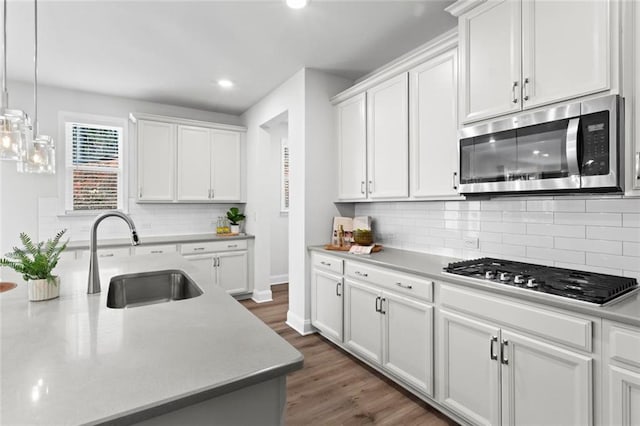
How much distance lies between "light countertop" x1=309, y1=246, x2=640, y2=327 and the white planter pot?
1.97 m

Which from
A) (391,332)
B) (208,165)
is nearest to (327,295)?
(391,332)

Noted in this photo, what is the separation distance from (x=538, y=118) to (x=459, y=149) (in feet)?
1.63

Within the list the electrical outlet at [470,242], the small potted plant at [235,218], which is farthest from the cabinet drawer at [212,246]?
the electrical outlet at [470,242]

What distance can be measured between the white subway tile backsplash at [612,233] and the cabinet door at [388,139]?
1229 millimetres

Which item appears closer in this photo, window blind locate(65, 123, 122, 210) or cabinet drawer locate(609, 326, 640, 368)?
cabinet drawer locate(609, 326, 640, 368)

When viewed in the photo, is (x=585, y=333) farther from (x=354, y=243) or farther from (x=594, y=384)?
(x=354, y=243)

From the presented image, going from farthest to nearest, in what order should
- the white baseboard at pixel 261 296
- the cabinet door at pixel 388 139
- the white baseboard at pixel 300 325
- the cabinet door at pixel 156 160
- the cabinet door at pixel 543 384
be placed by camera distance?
the white baseboard at pixel 261 296 < the cabinet door at pixel 156 160 < the white baseboard at pixel 300 325 < the cabinet door at pixel 388 139 < the cabinet door at pixel 543 384

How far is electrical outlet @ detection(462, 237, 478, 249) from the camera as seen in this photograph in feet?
8.13

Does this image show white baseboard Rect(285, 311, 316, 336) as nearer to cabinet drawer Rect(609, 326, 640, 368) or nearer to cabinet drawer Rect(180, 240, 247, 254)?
cabinet drawer Rect(180, 240, 247, 254)

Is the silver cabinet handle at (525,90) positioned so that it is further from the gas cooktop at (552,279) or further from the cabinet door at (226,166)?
Answer: the cabinet door at (226,166)

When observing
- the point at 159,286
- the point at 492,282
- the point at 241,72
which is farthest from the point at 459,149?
the point at 241,72

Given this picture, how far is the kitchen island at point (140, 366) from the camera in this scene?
0.69 metres

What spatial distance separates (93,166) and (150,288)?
299cm

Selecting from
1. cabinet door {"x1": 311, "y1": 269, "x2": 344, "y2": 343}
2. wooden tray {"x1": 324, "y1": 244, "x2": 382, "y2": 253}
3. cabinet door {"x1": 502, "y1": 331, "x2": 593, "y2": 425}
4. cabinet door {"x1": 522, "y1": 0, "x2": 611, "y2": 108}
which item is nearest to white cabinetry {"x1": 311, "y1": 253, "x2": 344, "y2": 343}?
cabinet door {"x1": 311, "y1": 269, "x2": 344, "y2": 343}
